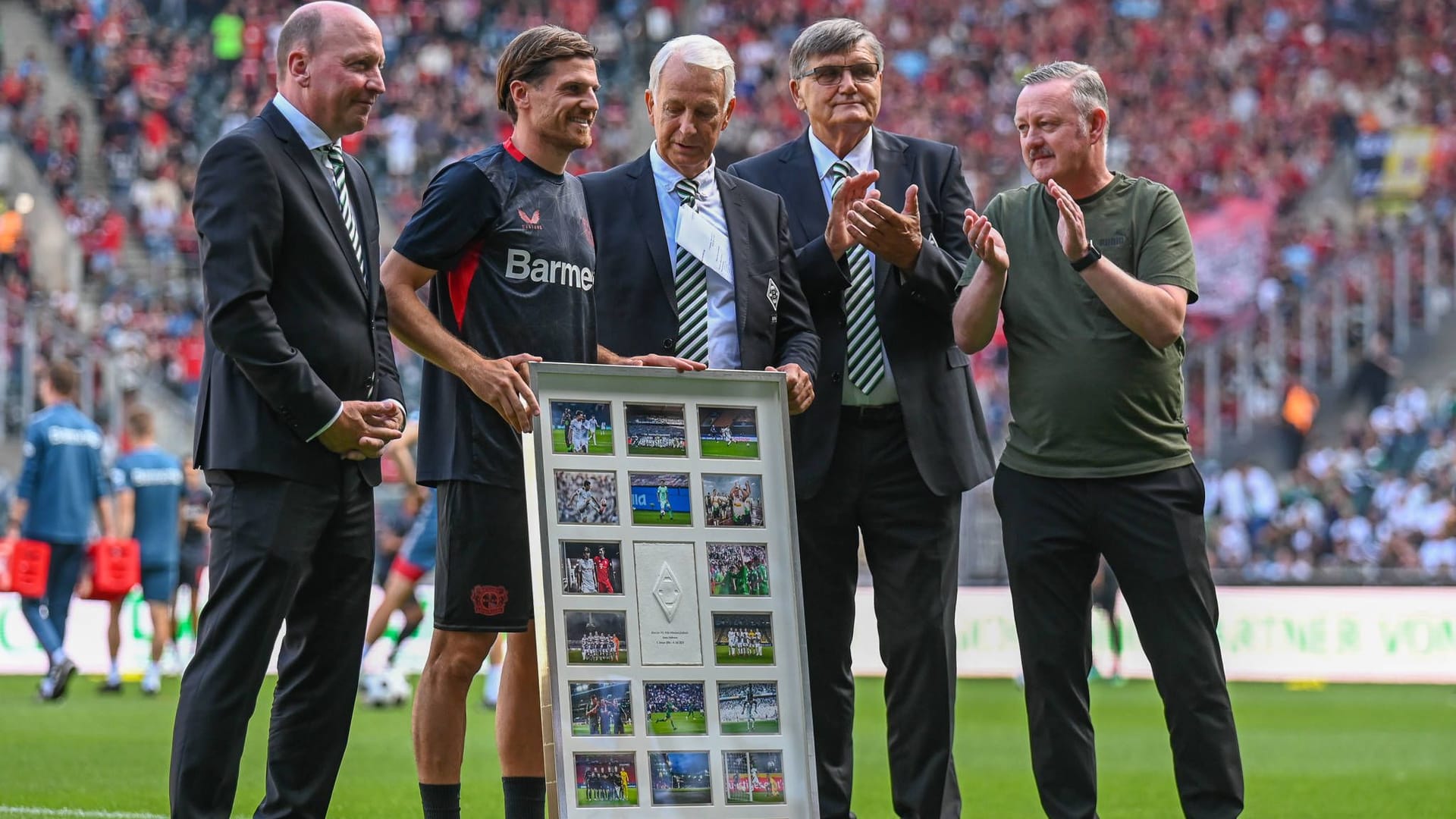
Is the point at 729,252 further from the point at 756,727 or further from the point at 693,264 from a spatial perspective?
the point at 756,727

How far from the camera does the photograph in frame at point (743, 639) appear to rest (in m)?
4.85

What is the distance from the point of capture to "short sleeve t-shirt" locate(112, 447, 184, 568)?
13961mm

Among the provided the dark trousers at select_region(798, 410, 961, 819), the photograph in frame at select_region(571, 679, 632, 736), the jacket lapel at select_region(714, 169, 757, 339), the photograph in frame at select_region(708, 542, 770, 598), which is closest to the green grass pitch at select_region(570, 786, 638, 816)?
the photograph in frame at select_region(571, 679, 632, 736)

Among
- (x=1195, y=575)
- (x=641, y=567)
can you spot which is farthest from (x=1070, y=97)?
(x=641, y=567)

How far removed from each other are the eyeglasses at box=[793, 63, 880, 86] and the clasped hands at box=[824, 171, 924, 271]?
450mm

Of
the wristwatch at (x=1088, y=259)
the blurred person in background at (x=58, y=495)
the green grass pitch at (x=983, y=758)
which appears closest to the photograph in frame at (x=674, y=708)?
the wristwatch at (x=1088, y=259)

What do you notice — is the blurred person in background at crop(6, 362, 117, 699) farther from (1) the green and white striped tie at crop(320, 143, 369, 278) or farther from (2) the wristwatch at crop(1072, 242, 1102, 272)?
(2) the wristwatch at crop(1072, 242, 1102, 272)

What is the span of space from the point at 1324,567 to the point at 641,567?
721 inches

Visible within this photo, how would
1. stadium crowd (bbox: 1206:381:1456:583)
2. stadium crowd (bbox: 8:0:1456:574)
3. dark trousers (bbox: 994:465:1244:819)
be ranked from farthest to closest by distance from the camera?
stadium crowd (bbox: 8:0:1456:574), stadium crowd (bbox: 1206:381:1456:583), dark trousers (bbox: 994:465:1244:819)

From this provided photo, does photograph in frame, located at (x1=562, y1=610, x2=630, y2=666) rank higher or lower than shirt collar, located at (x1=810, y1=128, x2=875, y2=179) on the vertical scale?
lower

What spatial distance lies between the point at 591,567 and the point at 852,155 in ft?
6.00

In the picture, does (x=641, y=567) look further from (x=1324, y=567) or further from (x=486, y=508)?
(x=1324, y=567)

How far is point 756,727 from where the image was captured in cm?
483

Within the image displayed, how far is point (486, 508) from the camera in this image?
16.4ft
